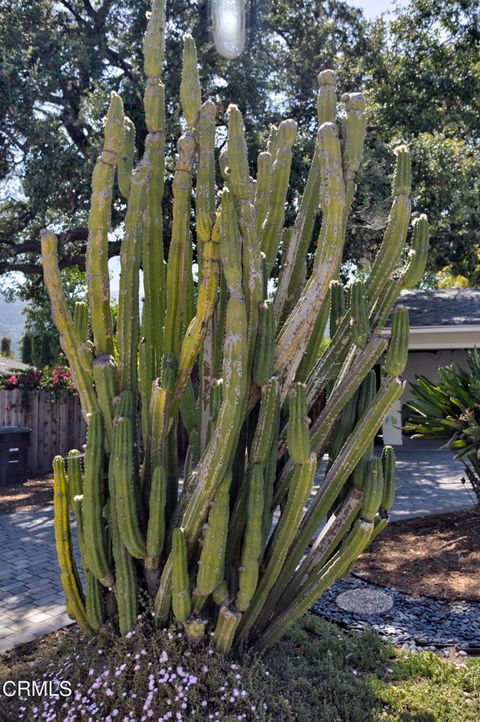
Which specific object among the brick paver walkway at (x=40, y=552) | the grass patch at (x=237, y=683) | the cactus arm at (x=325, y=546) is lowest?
the brick paver walkway at (x=40, y=552)

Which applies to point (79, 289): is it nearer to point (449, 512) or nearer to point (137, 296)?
point (449, 512)

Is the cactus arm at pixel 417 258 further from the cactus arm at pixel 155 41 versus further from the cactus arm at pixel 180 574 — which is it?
the cactus arm at pixel 180 574

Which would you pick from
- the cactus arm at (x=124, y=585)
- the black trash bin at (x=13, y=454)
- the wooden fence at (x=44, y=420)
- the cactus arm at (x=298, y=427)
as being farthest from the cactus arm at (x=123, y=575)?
the wooden fence at (x=44, y=420)

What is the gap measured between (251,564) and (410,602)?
100 inches

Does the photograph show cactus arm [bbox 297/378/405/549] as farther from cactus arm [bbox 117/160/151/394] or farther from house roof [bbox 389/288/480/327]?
house roof [bbox 389/288/480/327]

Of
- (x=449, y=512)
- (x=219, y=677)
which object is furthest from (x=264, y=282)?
(x=449, y=512)

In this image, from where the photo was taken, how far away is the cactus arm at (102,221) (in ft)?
11.6

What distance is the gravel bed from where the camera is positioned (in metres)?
4.41

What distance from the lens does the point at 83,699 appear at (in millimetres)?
3100

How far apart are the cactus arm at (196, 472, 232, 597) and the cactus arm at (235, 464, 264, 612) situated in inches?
4.9

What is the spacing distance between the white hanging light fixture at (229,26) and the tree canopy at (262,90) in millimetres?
215

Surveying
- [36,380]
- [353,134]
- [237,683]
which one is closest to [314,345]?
[353,134]

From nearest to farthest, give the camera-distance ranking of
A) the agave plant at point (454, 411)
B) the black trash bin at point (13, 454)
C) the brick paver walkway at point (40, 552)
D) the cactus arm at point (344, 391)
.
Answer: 1. the cactus arm at point (344, 391)
2. the brick paver walkway at point (40, 552)
3. the agave plant at point (454, 411)
4. the black trash bin at point (13, 454)

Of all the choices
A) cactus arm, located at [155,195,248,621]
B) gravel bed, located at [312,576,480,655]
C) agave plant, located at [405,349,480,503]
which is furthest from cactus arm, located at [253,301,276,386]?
agave plant, located at [405,349,480,503]
